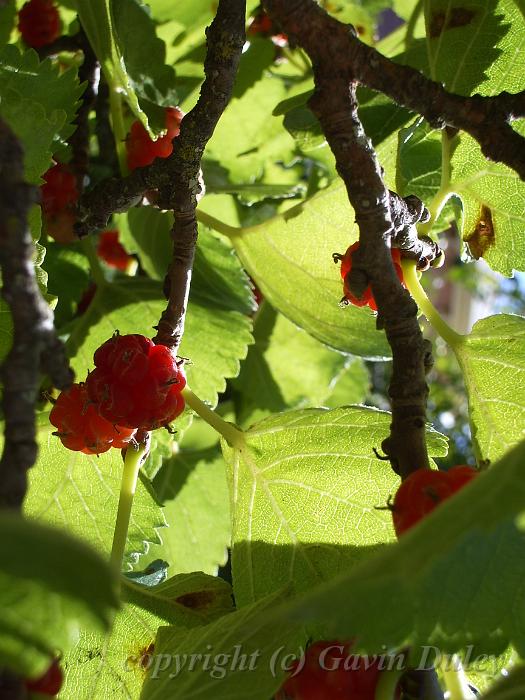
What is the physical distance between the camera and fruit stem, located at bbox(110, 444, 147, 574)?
2.31 feet

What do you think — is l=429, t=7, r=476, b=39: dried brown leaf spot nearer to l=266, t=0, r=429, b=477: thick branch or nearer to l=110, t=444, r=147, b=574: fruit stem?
l=266, t=0, r=429, b=477: thick branch

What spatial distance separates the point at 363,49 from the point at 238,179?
0.66 metres

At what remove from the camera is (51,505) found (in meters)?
0.84

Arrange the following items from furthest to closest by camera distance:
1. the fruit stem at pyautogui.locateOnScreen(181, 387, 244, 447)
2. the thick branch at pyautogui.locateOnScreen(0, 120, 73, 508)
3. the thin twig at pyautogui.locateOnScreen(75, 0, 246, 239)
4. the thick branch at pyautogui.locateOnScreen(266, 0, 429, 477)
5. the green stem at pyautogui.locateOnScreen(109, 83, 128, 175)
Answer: the green stem at pyautogui.locateOnScreen(109, 83, 128, 175) → the fruit stem at pyautogui.locateOnScreen(181, 387, 244, 447) → the thin twig at pyautogui.locateOnScreen(75, 0, 246, 239) → the thick branch at pyautogui.locateOnScreen(266, 0, 429, 477) → the thick branch at pyautogui.locateOnScreen(0, 120, 73, 508)

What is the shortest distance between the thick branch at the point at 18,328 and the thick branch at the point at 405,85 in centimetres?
32

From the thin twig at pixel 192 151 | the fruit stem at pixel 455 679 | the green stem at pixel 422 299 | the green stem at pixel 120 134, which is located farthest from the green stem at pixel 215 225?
the fruit stem at pixel 455 679

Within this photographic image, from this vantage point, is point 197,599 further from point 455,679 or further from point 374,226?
point 374,226

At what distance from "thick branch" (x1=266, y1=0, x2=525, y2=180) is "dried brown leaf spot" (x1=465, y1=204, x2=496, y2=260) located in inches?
8.8

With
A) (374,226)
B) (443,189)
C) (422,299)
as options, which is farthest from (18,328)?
(443,189)

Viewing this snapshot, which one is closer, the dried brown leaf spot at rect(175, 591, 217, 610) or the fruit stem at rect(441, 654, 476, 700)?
the fruit stem at rect(441, 654, 476, 700)

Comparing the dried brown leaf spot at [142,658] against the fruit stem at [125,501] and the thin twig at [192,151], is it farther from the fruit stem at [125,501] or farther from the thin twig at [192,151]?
the thin twig at [192,151]

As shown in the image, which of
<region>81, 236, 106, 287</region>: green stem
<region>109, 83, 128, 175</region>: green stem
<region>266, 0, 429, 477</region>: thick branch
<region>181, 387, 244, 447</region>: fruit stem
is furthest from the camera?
<region>81, 236, 106, 287</region>: green stem

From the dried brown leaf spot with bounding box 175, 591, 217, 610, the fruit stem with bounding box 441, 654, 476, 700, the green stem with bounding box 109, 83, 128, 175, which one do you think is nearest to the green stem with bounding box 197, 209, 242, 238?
the green stem with bounding box 109, 83, 128, 175

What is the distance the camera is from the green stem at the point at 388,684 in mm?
588
